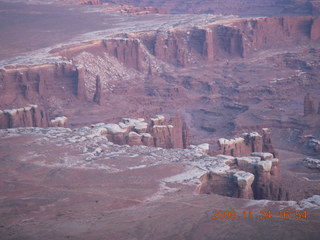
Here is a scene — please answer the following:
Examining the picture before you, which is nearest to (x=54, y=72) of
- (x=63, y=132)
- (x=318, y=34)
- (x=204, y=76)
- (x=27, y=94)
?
(x=27, y=94)

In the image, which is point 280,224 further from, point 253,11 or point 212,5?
point 212,5

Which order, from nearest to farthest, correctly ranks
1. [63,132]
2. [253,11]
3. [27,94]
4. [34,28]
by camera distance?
[63,132]
[27,94]
[34,28]
[253,11]

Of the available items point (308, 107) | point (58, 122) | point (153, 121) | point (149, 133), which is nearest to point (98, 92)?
point (58, 122)

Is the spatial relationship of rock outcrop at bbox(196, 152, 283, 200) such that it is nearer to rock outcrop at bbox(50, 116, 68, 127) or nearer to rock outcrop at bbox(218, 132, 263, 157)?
rock outcrop at bbox(218, 132, 263, 157)

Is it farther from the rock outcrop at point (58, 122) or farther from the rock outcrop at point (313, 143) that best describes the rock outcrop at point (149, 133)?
the rock outcrop at point (313, 143)
